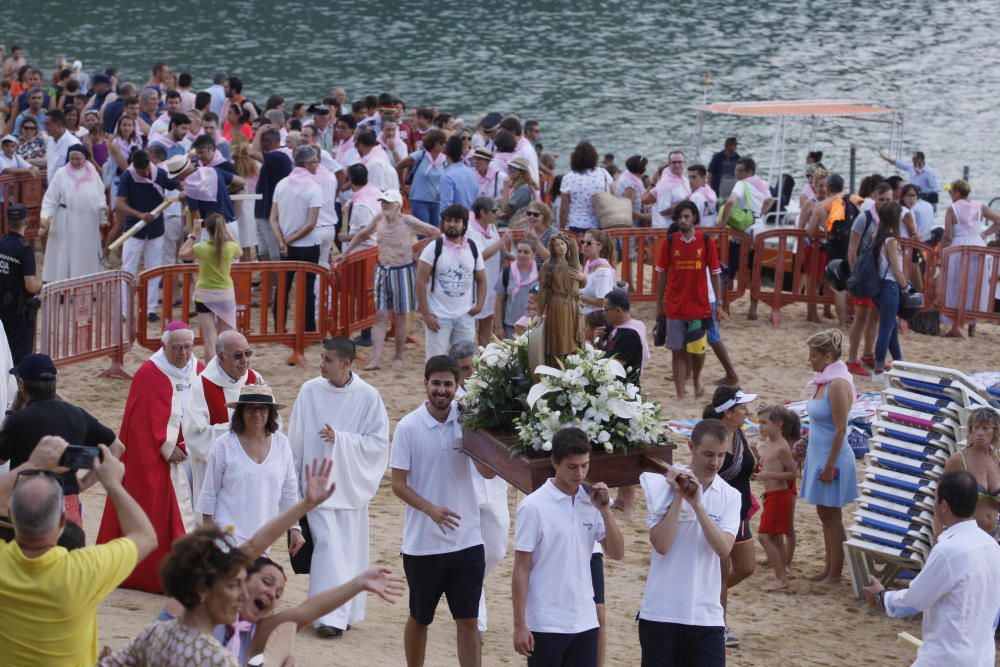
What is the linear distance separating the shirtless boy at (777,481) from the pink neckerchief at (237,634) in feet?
17.0

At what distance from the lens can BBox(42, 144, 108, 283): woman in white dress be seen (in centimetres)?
1616

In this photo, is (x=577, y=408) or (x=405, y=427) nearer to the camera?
(x=577, y=408)

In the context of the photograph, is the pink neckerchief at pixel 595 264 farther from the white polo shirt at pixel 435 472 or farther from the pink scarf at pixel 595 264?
the white polo shirt at pixel 435 472

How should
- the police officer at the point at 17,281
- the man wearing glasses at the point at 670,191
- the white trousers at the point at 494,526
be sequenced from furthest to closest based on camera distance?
the man wearing glasses at the point at 670,191 → the police officer at the point at 17,281 → the white trousers at the point at 494,526

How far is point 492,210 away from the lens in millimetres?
14297

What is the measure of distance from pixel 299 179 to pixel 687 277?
4155 mm

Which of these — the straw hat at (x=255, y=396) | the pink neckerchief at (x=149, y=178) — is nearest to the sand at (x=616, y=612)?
the straw hat at (x=255, y=396)

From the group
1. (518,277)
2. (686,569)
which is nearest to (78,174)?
(518,277)

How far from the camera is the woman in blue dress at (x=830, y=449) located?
10.2 meters

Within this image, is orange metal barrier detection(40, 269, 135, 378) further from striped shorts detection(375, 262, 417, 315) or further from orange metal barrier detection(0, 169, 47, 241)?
orange metal barrier detection(0, 169, 47, 241)

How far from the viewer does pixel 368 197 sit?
49.9ft

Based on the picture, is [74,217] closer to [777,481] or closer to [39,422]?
[39,422]

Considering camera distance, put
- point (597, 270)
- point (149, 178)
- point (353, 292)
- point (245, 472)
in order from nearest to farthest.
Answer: point (245, 472)
point (597, 270)
point (353, 292)
point (149, 178)

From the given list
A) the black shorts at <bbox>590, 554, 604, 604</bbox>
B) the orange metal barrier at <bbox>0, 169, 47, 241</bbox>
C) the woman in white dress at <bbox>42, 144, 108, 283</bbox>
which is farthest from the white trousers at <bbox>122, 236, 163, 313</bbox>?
the black shorts at <bbox>590, 554, 604, 604</bbox>
